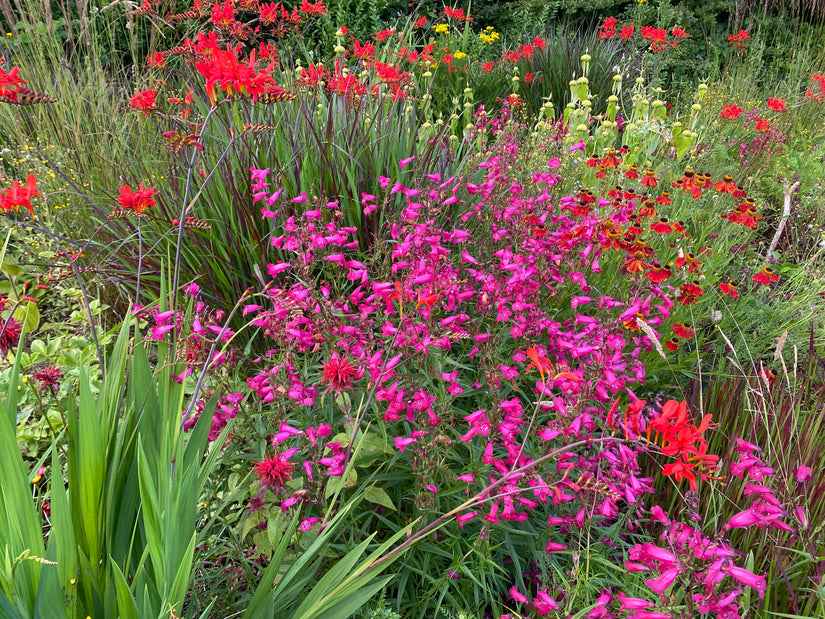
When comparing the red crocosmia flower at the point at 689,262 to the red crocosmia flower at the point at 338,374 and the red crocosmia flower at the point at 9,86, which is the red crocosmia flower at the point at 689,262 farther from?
the red crocosmia flower at the point at 9,86

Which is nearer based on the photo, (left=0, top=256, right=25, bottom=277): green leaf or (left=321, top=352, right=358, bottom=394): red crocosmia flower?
(left=321, top=352, right=358, bottom=394): red crocosmia flower

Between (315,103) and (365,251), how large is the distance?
115cm

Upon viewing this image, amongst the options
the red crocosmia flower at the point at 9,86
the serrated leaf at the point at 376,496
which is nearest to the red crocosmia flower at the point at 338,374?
the serrated leaf at the point at 376,496

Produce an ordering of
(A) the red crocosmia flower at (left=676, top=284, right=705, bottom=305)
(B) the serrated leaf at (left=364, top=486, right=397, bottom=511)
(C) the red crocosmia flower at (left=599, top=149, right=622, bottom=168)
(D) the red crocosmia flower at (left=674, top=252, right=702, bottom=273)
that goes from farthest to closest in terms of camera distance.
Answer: (C) the red crocosmia flower at (left=599, top=149, right=622, bottom=168) → (D) the red crocosmia flower at (left=674, top=252, right=702, bottom=273) → (A) the red crocosmia flower at (left=676, top=284, right=705, bottom=305) → (B) the serrated leaf at (left=364, top=486, right=397, bottom=511)

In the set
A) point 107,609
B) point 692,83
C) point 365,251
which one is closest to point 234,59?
point 365,251

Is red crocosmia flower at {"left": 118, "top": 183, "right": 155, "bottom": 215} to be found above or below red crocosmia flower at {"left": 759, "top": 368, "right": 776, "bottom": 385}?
above

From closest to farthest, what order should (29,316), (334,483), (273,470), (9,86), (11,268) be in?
1. (273,470)
2. (334,483)
3. (9,86)
4. (29,316)
5. (11,268)

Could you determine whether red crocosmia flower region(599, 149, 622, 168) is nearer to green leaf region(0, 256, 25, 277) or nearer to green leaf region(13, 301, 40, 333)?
green leaf region(13, 301, 40, 333)

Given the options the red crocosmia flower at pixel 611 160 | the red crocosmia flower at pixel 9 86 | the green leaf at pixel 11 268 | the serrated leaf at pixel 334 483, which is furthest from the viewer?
the red crocosmia flower at pixel 611 160

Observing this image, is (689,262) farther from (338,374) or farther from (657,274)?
(338,374)

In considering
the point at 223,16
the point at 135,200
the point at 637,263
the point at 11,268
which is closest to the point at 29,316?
the point at 11,268

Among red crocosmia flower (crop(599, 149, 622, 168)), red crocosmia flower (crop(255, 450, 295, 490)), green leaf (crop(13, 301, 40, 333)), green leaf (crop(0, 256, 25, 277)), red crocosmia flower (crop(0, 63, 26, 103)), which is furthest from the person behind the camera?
red crocosmia flower (crop(599, 149, 622, 168))

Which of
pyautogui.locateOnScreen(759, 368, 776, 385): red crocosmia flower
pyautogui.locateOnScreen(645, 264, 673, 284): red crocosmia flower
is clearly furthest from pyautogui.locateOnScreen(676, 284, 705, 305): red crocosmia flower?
pyautogui.locateOnScreen(759, 368, 776, 385): red crocosmia flower

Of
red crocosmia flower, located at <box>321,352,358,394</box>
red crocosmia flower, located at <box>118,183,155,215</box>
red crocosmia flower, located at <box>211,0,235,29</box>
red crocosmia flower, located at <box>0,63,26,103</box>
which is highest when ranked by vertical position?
red crocosmia flower, located at <box>211,0,235,29</box>
